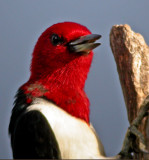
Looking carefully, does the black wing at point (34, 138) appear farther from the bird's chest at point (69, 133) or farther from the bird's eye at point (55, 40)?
the bird's eye at point (55, 40)

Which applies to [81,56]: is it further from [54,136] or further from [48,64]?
[54,136]

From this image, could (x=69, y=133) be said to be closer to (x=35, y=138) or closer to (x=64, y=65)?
(x=35, y=138)

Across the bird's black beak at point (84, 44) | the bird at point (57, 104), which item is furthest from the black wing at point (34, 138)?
the bird's black beak at point (84, 44)

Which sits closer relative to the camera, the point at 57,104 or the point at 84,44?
the point at 57,104

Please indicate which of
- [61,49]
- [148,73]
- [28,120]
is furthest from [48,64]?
[148,73]

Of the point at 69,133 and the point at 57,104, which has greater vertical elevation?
the point at 57,104

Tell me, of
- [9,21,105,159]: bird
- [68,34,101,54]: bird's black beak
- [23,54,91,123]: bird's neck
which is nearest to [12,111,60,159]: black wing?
[9,21,105,159]: bird

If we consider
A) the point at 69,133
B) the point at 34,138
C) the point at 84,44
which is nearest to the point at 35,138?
the point at 34,138
